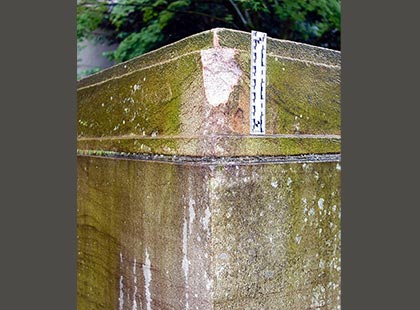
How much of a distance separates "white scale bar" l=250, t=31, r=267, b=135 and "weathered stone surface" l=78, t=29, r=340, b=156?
3cm

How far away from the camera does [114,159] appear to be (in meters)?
2.61

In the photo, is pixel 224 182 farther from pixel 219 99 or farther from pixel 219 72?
pixel 219 72

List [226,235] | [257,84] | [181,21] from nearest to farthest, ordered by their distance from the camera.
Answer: [226,235]
[257,84]
[181,21]

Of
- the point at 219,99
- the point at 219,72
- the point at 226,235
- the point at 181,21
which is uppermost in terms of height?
the point at 181,21

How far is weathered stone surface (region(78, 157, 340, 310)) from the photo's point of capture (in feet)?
6.11

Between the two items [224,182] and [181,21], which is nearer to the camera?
[224,182]

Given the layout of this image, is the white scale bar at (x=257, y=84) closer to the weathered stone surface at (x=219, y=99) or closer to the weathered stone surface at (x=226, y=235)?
the weathered stone surface at (x=219, y=99)

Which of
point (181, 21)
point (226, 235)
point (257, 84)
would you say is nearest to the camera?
point (226, 235)

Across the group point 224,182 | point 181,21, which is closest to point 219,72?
point 224,182

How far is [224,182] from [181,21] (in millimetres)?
3703

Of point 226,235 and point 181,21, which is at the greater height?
point 181,21

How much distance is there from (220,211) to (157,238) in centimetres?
45

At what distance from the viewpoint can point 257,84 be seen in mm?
2012

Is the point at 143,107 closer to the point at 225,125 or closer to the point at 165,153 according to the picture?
the point at 165,153
